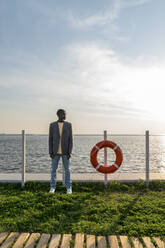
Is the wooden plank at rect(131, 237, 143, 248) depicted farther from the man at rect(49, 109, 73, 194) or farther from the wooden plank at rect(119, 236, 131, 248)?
the man at rect(49, 109, 73, 194)

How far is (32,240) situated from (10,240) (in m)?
0.19

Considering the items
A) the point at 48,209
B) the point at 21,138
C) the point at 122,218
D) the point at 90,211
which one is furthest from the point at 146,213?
the point at 21,138

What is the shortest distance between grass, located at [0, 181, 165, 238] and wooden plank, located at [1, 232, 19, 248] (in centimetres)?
11

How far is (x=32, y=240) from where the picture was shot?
1.81 metres

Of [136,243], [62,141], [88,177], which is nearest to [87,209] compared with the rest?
[136,243]

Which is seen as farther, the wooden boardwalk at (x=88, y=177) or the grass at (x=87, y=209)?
the wooden boardwalk at (x=88, y=177)

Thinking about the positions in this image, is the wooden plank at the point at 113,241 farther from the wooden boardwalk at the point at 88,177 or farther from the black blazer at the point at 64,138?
the wooden boardwalk at the point at 88,177

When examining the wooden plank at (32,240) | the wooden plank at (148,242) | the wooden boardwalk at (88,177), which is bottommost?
the wooden plank at (148,242)

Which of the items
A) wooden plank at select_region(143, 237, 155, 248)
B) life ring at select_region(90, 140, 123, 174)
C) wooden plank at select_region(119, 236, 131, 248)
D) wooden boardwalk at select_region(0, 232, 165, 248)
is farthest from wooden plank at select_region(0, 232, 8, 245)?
life ring at select_region(90, 140, 123, 174)

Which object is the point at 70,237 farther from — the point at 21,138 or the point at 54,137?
the point at 21,138

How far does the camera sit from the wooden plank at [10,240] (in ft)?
5.67

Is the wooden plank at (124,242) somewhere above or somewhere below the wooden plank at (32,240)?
below

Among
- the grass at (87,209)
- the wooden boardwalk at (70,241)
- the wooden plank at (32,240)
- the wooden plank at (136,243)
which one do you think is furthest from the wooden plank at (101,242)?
the wooden plank at (32,240)

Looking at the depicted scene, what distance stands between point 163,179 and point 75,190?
5.49ft
